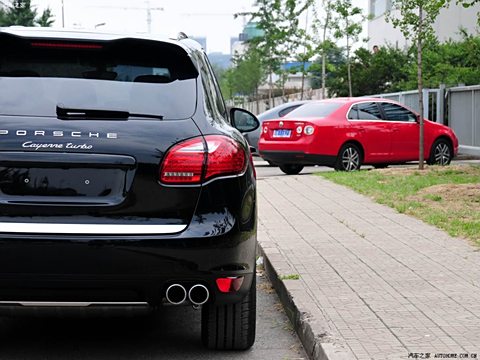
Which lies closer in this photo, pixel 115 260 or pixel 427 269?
pixel 115 260

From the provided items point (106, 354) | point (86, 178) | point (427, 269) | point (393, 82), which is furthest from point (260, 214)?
point (393, 82)

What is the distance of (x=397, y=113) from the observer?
19.5 metres

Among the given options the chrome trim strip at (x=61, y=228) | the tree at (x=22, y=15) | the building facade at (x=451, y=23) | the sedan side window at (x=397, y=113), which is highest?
the tree at (x=22, y=15)

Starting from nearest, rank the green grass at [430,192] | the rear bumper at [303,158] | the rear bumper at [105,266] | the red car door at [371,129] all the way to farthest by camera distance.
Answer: the rear bumper at [105,266], the green grass at [430,192], the rear bumper at [303,158], the red car door at [371,129]

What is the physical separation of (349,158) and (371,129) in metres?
0.75

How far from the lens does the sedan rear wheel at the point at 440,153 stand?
2025cm

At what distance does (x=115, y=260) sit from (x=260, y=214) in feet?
22.5

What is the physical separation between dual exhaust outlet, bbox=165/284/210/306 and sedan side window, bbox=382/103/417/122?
14.8 metres

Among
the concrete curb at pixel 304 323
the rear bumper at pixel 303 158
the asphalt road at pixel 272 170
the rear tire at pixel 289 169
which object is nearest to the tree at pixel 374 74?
the asphalt road at pixel 272 170

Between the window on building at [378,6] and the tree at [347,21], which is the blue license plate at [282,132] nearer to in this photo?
the tree at [347,21]

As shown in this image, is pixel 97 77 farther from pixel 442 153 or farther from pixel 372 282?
pixel 442 153

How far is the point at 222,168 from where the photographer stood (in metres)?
Result: 4.97

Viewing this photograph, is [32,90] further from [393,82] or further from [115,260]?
[393,82]

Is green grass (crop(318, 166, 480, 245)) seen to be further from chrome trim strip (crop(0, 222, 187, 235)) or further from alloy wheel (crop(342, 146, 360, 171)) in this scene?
chrome trim strip (crop(0, 222, 187, 235))
